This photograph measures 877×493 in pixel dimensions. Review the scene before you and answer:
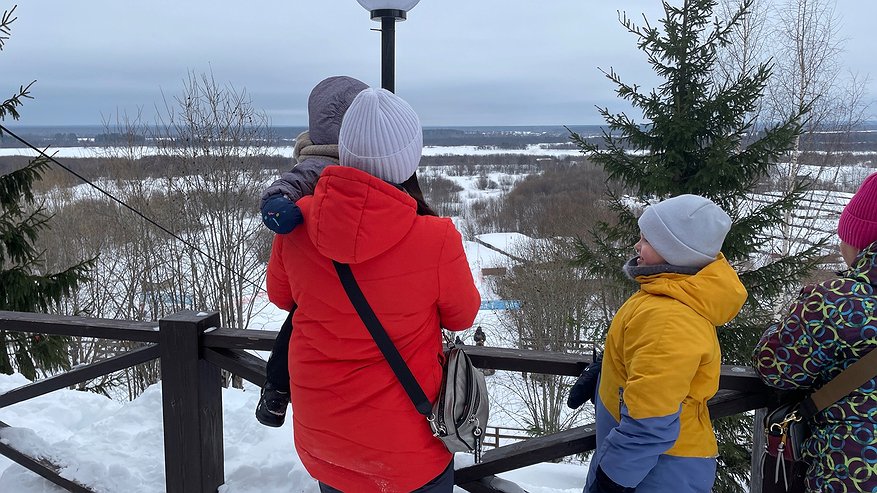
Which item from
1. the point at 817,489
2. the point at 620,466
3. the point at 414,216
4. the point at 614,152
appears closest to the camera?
the point at 414,216

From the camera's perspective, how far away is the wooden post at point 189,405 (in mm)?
2564

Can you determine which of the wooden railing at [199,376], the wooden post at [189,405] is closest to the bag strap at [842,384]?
the wooden railing at [199,376]

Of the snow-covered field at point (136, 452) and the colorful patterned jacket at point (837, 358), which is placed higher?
the colorful patterned jacket at point (837, 358)

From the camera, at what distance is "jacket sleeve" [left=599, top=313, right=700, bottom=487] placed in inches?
60.7

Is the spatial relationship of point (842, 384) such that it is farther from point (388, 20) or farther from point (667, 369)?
point (388, 20)

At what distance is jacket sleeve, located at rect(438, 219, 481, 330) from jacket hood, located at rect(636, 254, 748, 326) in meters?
0.52

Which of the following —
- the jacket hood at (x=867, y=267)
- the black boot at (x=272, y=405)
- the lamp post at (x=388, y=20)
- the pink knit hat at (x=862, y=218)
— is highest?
the lamp post at (x=388, y=20)

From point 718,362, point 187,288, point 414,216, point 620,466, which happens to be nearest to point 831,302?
point 718,362

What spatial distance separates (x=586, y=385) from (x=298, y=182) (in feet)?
3.90

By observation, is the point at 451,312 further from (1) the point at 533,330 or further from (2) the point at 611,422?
(1) the point at 533,330

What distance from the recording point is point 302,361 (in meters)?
1.72

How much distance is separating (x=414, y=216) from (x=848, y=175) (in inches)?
835

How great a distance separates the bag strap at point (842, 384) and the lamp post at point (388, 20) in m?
1.78

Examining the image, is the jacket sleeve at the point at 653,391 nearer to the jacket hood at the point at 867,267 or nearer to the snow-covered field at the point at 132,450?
the jacket hood at the point at 867,267
